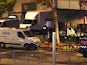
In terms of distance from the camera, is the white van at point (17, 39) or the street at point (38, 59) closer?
the street at point (38, 59)

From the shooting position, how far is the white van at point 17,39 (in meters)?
33.8

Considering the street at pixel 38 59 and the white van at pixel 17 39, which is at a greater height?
the white van at pixel 17 39

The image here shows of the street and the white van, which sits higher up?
the white van

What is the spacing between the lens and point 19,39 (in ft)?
111

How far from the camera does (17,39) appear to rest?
111 ft

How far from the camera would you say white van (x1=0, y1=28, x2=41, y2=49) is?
1332 inches

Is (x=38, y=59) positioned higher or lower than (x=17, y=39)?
lower

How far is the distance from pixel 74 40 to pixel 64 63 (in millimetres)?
15866

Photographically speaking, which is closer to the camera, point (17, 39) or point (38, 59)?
point (38, 59)

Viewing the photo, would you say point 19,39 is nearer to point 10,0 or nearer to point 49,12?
point 10,0

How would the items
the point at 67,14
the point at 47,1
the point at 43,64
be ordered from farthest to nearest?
1. the point at 67,14
2. the point at 47,1
3. the point at 43,64

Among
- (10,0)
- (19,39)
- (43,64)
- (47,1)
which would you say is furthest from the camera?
(10,0)

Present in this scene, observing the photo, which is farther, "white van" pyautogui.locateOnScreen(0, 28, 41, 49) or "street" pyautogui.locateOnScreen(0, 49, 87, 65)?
"white van" pyautogui.locateOnScreen(0, 28, 41, 49)

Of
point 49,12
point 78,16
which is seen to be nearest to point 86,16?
point 78,16
